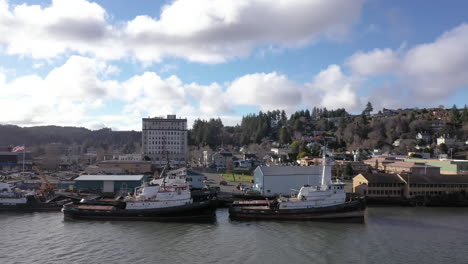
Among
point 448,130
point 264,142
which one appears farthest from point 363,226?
point 264,142

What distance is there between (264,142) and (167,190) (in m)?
60.7

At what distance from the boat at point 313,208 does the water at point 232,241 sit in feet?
2.77

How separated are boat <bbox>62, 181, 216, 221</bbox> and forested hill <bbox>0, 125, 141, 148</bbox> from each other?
93.3 meters

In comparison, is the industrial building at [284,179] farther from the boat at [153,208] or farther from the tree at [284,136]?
the tree at [284,136]

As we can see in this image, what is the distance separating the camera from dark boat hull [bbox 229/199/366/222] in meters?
22.9

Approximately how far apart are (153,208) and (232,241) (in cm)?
707

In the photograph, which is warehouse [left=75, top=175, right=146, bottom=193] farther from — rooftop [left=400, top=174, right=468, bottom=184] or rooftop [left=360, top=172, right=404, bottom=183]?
rooftop [left=400, top=174, right=468, bottom=184]

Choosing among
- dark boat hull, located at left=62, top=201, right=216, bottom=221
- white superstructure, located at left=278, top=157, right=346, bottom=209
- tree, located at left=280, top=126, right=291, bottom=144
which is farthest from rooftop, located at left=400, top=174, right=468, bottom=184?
tree, located at left=280, top=126, right=291, bottom=144

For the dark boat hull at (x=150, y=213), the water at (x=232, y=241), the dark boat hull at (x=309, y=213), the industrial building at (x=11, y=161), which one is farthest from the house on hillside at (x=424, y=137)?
the industrial building at (x=11, y=161)

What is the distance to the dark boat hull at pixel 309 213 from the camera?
22906mm

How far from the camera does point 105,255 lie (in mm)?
15688

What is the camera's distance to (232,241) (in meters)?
18.1

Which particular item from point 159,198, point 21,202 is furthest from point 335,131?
point 21,202

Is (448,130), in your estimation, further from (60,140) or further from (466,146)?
(60,140)
